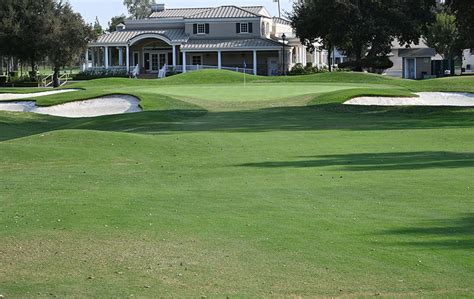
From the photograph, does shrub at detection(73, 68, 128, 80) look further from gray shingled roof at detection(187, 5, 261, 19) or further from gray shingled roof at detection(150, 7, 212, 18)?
gray shingled roof at detection(150, 7, 212, 18)

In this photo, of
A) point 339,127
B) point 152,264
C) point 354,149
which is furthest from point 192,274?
point 339,127

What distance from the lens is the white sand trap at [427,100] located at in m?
40.7

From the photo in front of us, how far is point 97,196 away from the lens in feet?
49.3

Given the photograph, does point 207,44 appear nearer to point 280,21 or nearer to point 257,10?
point 257,10

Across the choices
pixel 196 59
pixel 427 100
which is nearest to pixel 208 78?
pixel 427 100

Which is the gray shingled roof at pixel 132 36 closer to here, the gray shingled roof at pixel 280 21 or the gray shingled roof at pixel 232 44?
the gray shingled roof at pixel 232 44

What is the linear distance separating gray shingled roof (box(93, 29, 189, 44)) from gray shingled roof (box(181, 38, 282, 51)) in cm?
150

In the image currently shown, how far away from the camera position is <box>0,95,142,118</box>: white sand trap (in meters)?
41.1

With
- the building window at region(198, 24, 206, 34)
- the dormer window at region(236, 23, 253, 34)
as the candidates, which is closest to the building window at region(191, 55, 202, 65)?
the building window at region(198, 24, 206, 34)

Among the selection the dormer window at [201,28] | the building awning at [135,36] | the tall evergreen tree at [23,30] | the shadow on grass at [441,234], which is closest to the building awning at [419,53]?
the dormer window at [201,28]

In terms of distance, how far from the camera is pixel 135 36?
9581 centimetres

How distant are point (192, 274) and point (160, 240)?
1.80 metres

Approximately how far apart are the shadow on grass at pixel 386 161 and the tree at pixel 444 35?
272 ft

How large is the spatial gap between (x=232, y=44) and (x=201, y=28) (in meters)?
6.15
